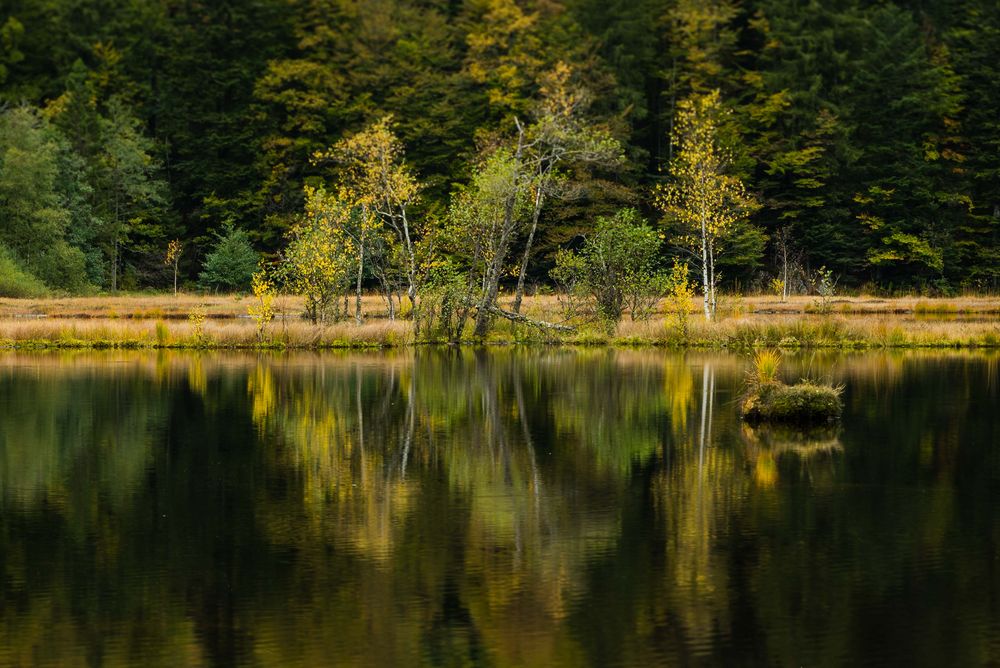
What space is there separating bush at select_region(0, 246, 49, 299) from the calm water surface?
41315 mm

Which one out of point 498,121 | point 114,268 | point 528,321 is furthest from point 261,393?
point 114,268

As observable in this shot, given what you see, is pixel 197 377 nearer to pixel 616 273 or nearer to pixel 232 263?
pixel 616 273

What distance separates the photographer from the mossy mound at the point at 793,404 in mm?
24453

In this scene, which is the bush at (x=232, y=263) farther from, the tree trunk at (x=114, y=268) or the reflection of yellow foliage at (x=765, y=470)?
the reflection of yellow foliage at (x=765, y=470)

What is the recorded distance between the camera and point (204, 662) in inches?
397

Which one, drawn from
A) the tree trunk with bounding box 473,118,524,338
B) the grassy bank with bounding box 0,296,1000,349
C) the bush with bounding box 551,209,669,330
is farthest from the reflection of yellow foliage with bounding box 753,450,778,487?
the tree trunk with bounding box 473,118,524,338

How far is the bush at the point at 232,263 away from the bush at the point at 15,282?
1101 centimetres

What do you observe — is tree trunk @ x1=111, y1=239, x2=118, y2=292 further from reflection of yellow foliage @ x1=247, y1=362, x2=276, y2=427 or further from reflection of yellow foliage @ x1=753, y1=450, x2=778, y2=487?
reflection of yellow foliage @ x1=753, y1=450, x2=778, y2=487

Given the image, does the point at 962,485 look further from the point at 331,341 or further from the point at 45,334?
the point at 45,334

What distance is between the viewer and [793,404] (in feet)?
80.7

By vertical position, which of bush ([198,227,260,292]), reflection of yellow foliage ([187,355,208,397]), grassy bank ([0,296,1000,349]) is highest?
bush ([198,227,260,292])

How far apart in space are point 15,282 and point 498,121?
3155 cm

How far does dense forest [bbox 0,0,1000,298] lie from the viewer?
77062 millimetres

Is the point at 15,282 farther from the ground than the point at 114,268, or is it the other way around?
the point at 114,268
